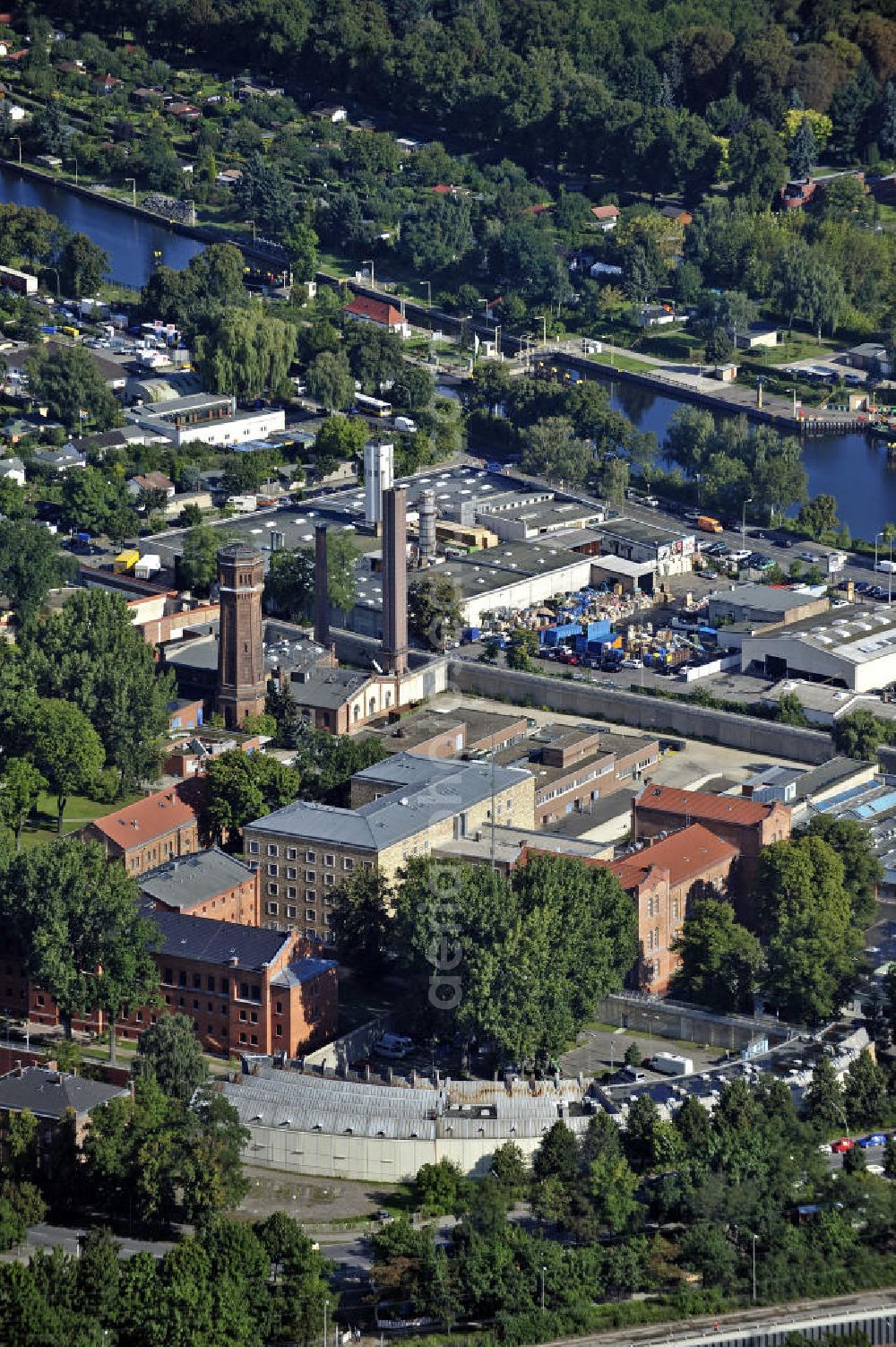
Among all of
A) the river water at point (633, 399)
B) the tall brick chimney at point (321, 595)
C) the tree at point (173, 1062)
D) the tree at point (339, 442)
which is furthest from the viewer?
the river water at point (633, 399)

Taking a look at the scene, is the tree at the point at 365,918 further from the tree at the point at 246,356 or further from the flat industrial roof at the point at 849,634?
the tree at the point at 246,356

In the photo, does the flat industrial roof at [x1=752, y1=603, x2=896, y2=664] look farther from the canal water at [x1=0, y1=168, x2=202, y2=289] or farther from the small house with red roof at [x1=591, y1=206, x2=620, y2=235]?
the small house with red roof at [x1=591, y1=206, x2=620, y2=235]

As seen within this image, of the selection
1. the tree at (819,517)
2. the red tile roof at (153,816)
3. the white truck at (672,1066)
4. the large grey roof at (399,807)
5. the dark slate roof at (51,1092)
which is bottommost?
the tree at (819,517)

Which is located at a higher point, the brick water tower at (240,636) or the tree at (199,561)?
the brick water tower at (240,636)

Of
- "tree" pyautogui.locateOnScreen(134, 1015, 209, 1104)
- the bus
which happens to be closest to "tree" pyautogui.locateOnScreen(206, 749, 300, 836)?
"tree" pyautogui.locateOnScreen(134, 1015, 209, 1104)

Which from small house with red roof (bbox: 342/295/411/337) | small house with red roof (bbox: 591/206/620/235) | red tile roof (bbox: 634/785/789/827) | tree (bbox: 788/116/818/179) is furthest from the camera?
tree (bbox: 788/116/818/179)

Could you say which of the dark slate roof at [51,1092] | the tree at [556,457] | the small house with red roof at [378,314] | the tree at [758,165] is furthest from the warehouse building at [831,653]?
the tree at [758,165]

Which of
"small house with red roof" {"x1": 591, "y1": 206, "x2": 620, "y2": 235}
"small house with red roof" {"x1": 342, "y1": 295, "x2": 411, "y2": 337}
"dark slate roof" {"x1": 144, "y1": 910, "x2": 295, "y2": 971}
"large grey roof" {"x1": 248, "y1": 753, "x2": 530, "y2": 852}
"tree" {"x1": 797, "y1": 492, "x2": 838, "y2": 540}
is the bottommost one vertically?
"tree" {"x1": 797, "y1": 492, "x2": 838, "y2": 540}
